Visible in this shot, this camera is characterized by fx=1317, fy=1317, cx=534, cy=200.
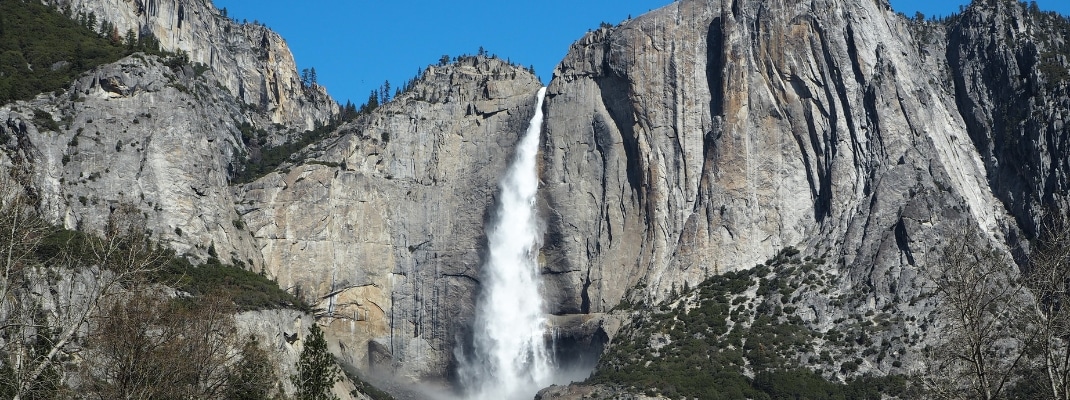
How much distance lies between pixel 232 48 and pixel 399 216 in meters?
40.3

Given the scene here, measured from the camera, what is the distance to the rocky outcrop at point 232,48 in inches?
5037

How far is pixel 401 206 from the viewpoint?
120188mm

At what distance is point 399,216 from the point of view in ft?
393

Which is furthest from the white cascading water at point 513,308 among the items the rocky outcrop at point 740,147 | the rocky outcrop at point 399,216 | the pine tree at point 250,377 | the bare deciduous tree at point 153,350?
the bare deciduous tree at point 153,350

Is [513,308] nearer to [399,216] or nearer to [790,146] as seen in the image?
[399,216]

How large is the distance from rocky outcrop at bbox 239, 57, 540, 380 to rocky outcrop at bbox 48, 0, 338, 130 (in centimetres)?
2081

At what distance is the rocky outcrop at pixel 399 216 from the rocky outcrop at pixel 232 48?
68.3 ft

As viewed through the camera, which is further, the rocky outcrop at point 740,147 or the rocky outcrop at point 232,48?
the rocky outcrop at point 232,48

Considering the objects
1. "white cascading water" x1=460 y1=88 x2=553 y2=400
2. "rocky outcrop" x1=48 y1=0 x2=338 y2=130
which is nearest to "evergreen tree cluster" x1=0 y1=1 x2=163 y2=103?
"rocky outcrop" x1=48 y1=0 x2=338 y2=130

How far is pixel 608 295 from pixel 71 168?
45.2 metres

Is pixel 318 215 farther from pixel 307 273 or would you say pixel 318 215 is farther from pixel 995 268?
pixel 995 268

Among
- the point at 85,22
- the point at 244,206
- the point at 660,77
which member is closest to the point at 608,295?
the point at 660,77

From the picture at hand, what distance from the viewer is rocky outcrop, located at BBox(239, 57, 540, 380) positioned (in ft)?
374

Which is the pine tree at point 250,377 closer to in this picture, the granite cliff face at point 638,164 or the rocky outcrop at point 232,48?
the granite cliff face at point 638,164
